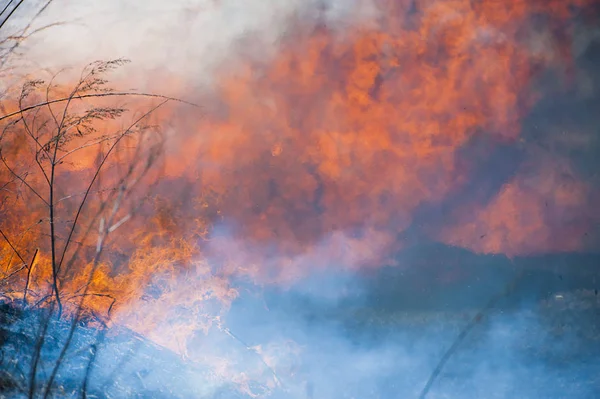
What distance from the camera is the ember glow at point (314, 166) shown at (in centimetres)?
308

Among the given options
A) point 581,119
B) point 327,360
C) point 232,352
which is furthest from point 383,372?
point 581,119

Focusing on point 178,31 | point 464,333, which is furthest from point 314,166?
point 464,333

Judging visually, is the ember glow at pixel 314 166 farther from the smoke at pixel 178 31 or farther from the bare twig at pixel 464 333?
the bare twig at pixel 464 333

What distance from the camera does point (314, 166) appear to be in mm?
3238

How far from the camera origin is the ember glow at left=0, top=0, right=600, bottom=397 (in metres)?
3.08

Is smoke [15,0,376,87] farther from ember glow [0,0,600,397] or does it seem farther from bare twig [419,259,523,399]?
bare twig [419,259,523,399]

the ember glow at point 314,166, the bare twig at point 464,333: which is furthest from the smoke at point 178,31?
the bare twig at point 464,333

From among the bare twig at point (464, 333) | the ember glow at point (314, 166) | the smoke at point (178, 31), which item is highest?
the smoke at point (178, 31)

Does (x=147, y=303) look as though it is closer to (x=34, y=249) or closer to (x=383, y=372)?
(x=34, y=249)

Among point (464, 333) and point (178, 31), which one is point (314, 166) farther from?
point (464, 333)

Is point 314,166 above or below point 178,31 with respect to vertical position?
below

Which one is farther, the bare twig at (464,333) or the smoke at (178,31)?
the smoke at (178,31)

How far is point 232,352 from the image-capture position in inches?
127

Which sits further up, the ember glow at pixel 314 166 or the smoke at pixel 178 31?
the smoke at pixel 178 31
